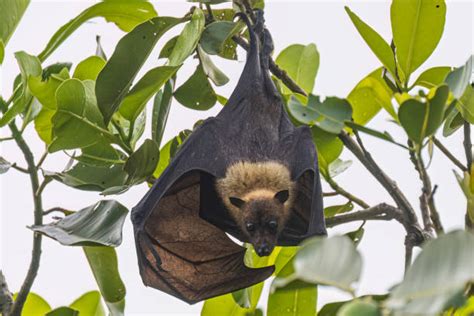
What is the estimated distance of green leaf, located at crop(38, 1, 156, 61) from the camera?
4.10 m

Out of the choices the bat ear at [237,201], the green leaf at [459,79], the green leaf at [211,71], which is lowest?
the bat ear at [237,201]

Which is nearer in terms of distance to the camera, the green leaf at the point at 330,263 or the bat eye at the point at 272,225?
the green leaf at the point at 330,263

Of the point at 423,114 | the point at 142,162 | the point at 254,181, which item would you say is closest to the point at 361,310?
the point at 423,114

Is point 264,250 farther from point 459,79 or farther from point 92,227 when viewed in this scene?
point 459,79

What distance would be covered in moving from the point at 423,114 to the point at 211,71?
5.30 feet

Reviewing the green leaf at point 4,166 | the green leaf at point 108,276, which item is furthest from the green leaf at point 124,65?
the green leaf at point 108,276

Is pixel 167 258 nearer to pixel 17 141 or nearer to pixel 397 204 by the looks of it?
pixel 17 141

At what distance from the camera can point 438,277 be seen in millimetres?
1646

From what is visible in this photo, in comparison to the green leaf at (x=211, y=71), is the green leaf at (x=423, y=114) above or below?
below

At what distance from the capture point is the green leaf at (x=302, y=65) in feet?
15.0

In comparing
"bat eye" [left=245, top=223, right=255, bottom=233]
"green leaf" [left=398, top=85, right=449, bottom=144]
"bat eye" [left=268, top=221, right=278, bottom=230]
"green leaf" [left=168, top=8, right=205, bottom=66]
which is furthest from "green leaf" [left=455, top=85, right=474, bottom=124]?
"bat eye" [left=245, top=223, right=255, bottom=233]

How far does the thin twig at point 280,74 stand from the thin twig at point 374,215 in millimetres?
596

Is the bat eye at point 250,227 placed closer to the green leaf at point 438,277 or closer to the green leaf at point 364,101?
the green leaf at point 364,101

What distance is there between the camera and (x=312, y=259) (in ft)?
5.76
